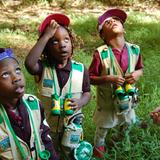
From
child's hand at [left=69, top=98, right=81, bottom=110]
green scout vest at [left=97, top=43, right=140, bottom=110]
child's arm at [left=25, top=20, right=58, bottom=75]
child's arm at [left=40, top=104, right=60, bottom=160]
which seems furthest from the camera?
green scout vest at [left=97, top=43, right=140, bottom=110]

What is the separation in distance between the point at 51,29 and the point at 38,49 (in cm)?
20

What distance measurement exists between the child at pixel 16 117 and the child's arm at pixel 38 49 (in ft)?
1.37

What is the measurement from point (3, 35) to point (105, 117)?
4650 mm

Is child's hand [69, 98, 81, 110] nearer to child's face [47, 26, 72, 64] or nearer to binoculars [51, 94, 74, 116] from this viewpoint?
binoculars [51, 94, 74, 116]

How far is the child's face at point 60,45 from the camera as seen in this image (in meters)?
3.31

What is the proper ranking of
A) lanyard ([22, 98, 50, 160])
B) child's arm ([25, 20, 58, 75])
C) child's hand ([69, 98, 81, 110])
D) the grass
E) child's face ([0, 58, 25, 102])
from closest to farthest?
child's face ([0, 58, 25, 102]) → lanyard ([22, 98, 50, 160]) → child's arm ([25, 20, 58, 75]) → child's hand ([69, 98, 81, 110]) → the grass

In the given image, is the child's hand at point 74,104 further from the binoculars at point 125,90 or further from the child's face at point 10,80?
the child's face at point 10,80

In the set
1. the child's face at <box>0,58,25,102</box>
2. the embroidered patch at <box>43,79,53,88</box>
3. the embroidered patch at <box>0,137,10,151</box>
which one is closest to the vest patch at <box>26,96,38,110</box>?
the child's face at <box>0,58,25,102</box>

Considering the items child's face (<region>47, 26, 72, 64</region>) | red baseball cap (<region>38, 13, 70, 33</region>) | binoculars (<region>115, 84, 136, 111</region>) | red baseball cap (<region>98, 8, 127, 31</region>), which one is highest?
red baseball cap (<region>38, 13, 70, 33</region>)

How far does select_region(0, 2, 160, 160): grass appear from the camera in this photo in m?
3.84

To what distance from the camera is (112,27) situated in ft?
12.1

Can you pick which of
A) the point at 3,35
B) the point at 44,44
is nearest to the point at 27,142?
the point at 44,44

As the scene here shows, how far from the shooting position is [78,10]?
10.7 metres

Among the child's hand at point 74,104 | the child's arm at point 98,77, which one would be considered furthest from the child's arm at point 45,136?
the child's arm at point 98,77
